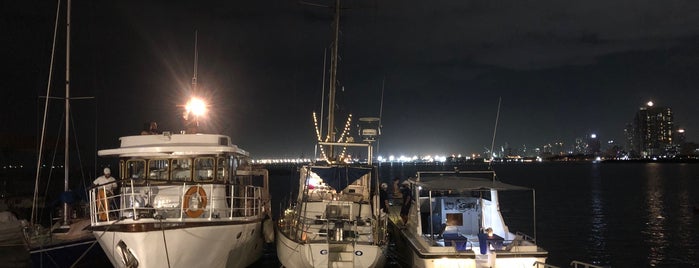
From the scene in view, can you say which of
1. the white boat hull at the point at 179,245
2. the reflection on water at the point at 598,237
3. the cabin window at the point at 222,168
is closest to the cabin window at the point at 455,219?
the white boat hull at the point at 179,245

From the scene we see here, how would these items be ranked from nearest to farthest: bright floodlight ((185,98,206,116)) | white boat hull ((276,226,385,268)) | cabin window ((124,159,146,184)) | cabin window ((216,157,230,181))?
1. white boat hull ((276,226,385,268))
2. cabin window ((124,159,146,184))
3. cabin window ((216,157,230,181))
4. bright floodlight ((185,98,206,116))

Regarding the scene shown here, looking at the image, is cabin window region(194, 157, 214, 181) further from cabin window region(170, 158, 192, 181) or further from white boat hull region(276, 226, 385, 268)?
white boat hull region(276, 226, 385, 268)

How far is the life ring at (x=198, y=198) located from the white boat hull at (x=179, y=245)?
0.55 metres

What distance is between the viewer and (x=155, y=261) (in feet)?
43.3

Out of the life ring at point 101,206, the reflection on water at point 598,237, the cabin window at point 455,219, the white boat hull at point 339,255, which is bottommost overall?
the reflection on water at point 598,237

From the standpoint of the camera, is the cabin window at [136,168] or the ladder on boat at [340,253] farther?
the cabin window at [136,168]

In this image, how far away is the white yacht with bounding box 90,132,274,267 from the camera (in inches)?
521

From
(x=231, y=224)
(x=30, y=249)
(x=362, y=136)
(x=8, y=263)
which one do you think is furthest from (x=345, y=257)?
(x=8, y=263)

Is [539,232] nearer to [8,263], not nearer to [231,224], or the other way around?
[231,224]

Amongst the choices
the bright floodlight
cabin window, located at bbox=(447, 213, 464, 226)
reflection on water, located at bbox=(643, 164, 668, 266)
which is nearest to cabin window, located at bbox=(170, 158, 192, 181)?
the bright floodlight

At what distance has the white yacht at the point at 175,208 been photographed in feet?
43.4

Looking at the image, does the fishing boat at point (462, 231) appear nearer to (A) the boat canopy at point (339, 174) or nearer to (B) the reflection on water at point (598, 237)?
(A) the boat canopy at point (339, 174)

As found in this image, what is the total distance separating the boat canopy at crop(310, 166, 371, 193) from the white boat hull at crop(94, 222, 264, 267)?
4.00 metres

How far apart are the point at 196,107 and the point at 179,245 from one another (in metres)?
6.64
